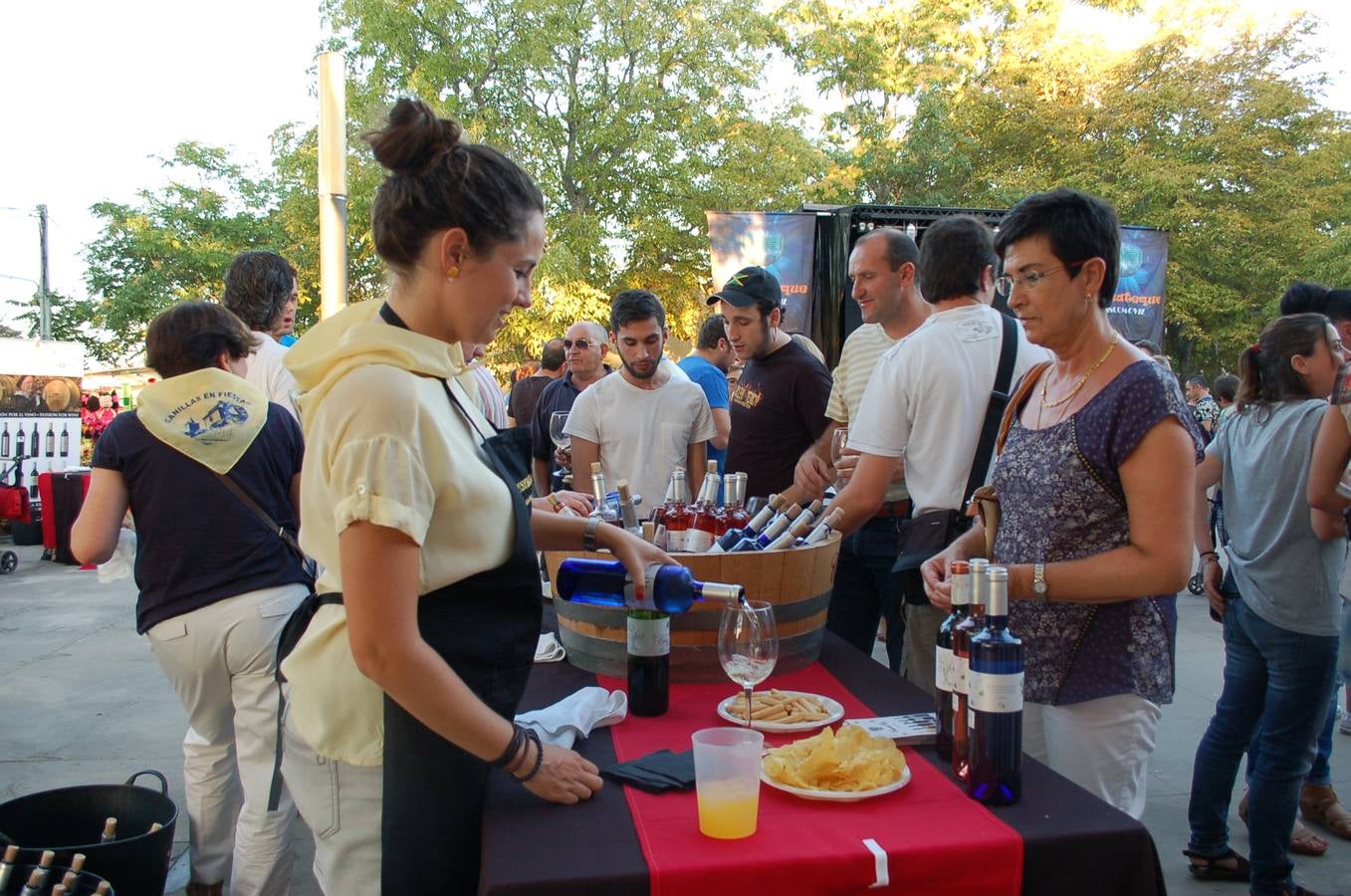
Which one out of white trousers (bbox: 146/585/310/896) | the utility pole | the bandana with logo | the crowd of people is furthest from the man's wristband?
the utility pole

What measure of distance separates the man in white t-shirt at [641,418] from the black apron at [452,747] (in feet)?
8.65

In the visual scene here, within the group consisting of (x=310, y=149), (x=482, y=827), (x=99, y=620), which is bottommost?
(x=99, y=620)

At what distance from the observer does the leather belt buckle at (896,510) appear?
10.1 feet

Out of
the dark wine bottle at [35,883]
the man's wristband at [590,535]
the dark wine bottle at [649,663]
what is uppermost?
the man's wristband at [590,535]

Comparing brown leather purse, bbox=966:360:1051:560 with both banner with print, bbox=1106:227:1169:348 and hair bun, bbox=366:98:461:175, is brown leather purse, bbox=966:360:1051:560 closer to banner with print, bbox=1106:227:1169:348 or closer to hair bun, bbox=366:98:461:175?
hair bun, bbox=366:98:461:175

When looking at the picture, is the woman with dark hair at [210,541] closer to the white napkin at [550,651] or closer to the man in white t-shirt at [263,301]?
the man in white t-shirt at [263,301]

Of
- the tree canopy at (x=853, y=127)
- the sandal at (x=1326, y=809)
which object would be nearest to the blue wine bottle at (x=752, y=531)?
the sandal at (x=1326, y=809)

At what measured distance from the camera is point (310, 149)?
58.5 feet

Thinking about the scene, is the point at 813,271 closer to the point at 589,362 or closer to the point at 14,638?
the point at 589,362

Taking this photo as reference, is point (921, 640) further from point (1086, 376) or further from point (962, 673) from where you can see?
point (962, 673)

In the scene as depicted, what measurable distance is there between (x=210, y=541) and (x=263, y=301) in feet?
3.90

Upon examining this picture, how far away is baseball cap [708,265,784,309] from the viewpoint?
377 cm

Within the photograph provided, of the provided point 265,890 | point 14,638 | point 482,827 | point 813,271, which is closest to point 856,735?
point 482,827

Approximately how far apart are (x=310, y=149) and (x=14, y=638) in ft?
44.5
